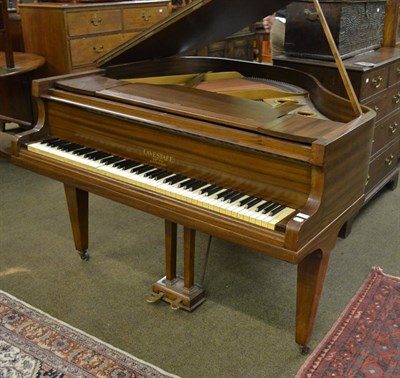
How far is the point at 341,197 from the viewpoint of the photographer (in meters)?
1.88

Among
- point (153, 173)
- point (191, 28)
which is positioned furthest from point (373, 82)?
point (153, 173)

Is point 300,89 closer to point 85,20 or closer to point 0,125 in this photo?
point 85,20

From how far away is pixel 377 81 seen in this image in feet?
9.93

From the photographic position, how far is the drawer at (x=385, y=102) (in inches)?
121

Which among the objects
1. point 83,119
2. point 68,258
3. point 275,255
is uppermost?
point 83,119

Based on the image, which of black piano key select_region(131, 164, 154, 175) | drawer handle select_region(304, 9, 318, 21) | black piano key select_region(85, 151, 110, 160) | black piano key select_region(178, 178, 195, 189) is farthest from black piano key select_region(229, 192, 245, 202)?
drawer handle select_region(304, 9, 318, 21)

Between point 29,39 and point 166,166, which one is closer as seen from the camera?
point 166,166

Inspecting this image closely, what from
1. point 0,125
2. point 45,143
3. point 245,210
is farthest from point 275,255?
point 0,125

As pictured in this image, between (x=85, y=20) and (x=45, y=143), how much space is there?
83.0 inches

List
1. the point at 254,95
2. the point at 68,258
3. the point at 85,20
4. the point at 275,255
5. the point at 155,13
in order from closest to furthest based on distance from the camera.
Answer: the point at 275,255 → the point at 254,95 → the point at 68,258 → the point at 85,20 → the point at 155,13

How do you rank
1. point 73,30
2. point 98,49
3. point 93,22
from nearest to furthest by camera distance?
point 73,30, point 93,22, point 98,49

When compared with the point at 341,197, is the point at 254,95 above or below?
above

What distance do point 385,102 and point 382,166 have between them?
476 mm

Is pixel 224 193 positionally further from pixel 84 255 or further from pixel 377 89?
pixel 377 89
